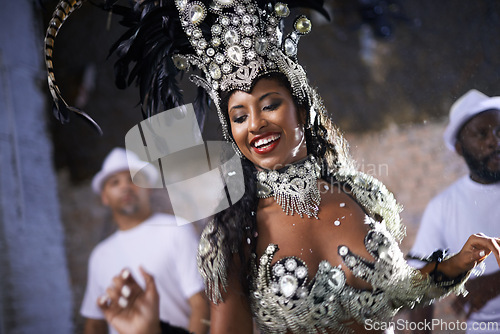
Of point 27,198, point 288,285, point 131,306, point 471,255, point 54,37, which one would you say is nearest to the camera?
point 288,285

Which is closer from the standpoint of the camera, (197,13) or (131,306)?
(197,13)

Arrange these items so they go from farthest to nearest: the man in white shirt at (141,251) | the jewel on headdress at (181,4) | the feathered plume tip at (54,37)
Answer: the man in white shirt at (141,251), the feathered plume tip at (54,37), the jewel on headdress at (181,4)

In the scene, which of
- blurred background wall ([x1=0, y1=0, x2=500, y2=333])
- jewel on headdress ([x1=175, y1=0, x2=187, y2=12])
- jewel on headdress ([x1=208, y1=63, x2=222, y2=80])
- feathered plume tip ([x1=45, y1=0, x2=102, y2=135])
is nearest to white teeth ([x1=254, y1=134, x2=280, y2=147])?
jewel on headdress ([x1=208, y1=63, x2=222, y2=80])

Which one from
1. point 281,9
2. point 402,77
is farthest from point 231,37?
point 402,77

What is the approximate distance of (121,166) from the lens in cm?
212

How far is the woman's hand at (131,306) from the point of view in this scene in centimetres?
203

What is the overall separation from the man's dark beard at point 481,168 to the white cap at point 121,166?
1.21m

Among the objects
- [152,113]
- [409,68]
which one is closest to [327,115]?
[409,68]

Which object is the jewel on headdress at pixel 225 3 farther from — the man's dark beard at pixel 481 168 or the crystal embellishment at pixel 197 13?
the man's dark beard at pixel 481 168

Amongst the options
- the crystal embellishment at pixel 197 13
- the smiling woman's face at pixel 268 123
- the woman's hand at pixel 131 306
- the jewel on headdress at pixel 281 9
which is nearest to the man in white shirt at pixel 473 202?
the smiling woman's face at pixel 268 123

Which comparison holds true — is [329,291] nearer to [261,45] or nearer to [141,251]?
[261,45]

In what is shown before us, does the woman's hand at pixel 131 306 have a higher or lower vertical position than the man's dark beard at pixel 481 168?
lower

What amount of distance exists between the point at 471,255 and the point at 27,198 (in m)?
1.87

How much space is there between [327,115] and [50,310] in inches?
60.1
